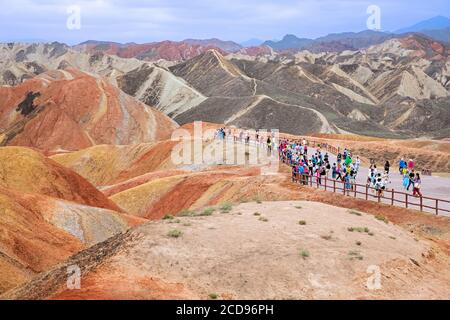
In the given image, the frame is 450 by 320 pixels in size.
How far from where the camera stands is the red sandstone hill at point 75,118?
328 ft

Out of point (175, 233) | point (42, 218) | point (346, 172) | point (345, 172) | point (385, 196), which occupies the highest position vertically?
point (175, 233)

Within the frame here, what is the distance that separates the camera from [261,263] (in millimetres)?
15758

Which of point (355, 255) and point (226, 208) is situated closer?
point (355, 255)

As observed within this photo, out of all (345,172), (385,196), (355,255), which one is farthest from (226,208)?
(345,172)

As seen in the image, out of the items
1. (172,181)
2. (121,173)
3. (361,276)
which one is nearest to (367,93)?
(121,173)

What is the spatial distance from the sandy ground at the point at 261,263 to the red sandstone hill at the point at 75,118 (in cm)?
8122

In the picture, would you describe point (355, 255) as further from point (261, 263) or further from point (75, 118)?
point (75, 118)

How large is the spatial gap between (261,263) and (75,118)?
97026mm

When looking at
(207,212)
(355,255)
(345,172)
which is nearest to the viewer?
(355,255)

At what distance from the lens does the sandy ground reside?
14.2 meters

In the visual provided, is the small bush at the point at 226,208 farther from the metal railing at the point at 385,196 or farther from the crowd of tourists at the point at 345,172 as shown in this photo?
the crowd of tourists at the point at 345,172

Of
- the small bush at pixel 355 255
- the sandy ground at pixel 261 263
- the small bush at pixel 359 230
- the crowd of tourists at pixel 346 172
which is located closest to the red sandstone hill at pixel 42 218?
the sandy ground at pixel 261 263

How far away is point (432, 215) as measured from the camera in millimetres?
26375

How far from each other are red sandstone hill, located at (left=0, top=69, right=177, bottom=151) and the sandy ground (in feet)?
266
